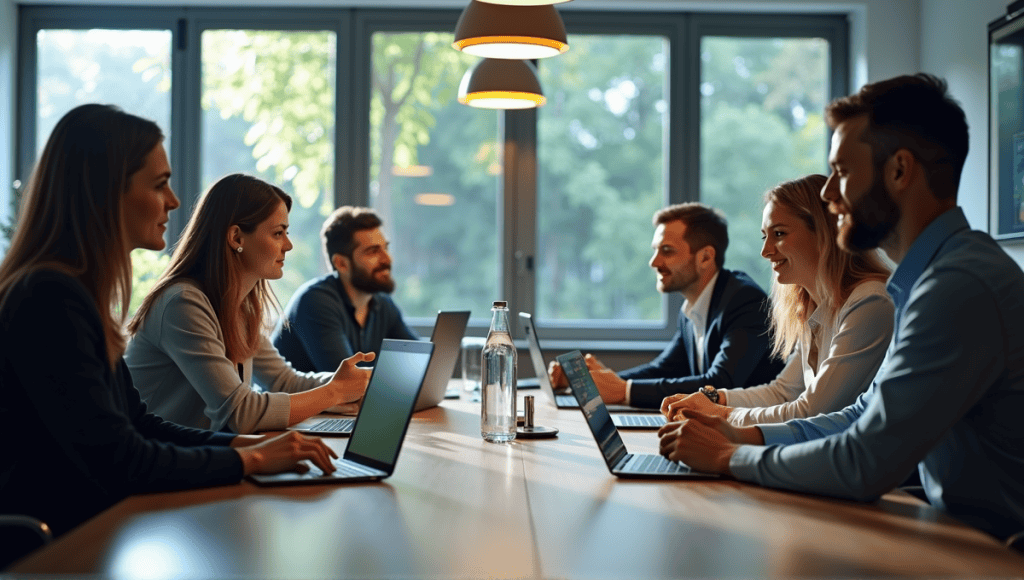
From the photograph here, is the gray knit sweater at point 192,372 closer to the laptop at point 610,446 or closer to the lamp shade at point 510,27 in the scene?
the laptop at point 610,446

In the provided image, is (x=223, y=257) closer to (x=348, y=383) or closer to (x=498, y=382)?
(x=348, y=383)

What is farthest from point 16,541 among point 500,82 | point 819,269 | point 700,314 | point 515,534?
point 700,314

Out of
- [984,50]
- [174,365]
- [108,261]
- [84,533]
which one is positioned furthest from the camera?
[984,50]

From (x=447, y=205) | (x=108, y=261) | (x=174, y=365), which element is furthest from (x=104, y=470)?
(x=447, y=205)

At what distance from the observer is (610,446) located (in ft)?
5.97

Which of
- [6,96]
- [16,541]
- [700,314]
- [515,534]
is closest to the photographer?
→ [515,534]

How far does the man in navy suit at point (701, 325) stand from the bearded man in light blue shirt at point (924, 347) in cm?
120

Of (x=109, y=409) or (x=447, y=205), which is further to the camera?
(x=447, y=205)

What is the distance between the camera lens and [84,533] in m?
1.25

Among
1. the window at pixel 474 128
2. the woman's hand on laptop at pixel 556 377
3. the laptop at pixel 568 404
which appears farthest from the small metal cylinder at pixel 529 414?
the window at pixel 474 128

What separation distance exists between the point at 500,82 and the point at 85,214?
1.83 metres

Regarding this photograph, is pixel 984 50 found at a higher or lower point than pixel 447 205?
higher

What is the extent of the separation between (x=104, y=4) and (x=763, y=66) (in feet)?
11.8

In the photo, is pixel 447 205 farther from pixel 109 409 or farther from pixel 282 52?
pixel 109 409
